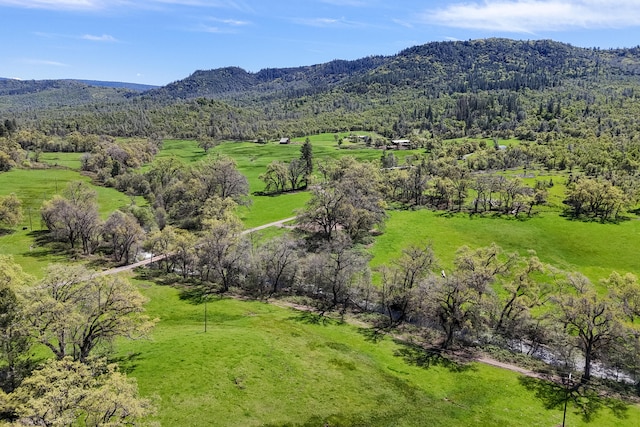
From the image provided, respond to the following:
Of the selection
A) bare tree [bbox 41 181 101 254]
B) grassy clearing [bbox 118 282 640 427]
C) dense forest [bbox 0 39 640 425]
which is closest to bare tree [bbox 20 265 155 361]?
dense forest [bbox 0 39 640 425]

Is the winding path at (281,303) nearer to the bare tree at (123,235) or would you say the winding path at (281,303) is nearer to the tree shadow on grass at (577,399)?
the tree shadow on grass at (577,399)

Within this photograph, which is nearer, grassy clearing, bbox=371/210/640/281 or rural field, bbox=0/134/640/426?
rural field, bbox=0/134/640/426

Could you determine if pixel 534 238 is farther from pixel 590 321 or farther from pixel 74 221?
pixel 74 221

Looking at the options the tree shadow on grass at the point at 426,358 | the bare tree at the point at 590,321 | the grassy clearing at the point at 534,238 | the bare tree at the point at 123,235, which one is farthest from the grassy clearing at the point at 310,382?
the grassy clearing at the point at 534,238

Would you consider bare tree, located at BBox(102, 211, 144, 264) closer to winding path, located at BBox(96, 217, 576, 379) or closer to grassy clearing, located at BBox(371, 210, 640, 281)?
winding path, located at BBox(96, 217, 576, 379)

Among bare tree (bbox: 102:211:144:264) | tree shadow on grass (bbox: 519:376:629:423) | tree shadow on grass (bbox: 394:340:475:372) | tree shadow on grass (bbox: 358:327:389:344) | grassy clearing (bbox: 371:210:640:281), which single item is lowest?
tree shadow on grass (bbox: 519:376:629:423)
